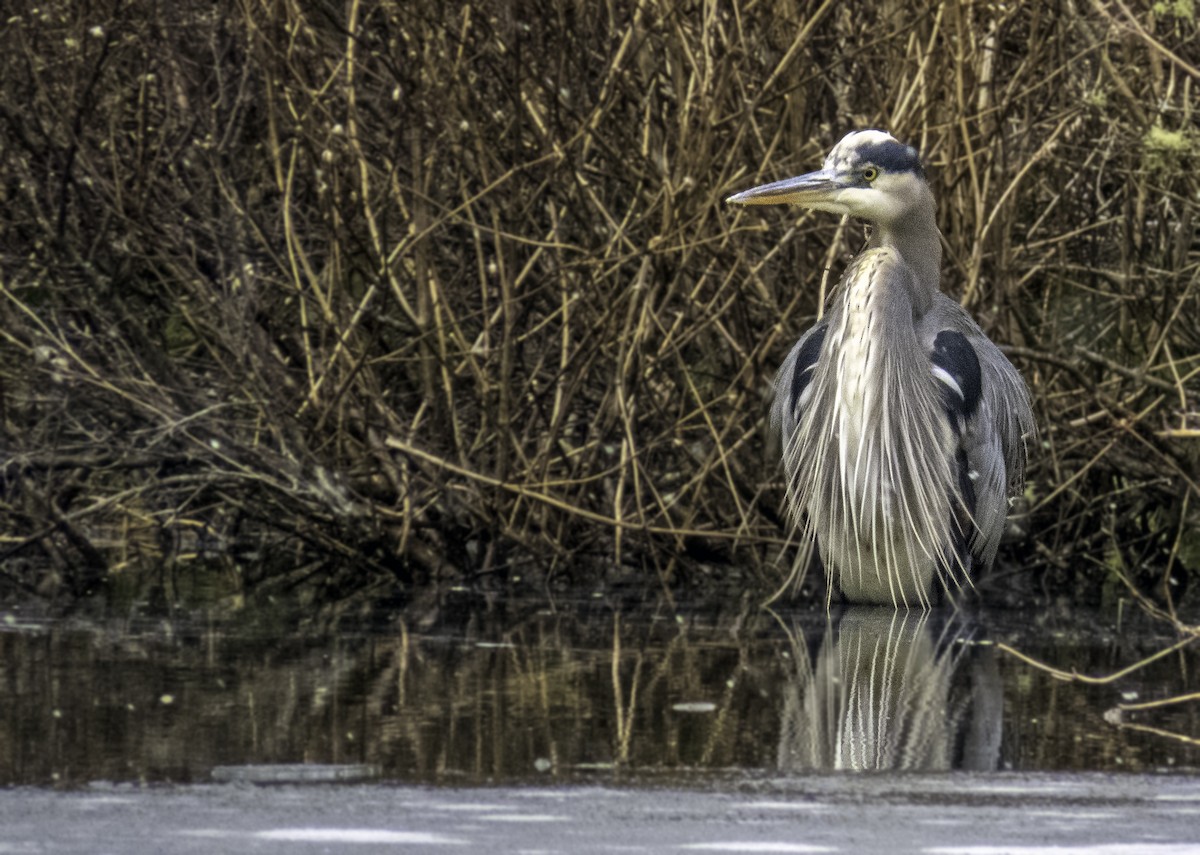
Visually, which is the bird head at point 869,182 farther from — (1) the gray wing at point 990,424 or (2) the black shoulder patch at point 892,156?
(1) the gray wing at point 990,424

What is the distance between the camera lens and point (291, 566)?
8.38 meters

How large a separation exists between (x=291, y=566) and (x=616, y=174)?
7.01ft

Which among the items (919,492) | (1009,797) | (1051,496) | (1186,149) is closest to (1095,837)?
(1009,797)

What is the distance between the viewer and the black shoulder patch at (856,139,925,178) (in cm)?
642

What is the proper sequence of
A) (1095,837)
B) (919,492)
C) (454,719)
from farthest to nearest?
(919,492) < (454,719) < (1095,837)

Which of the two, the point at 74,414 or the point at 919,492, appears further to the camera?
the point at 74,414

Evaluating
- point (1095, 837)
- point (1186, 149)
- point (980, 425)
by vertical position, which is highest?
point (1186, 149)

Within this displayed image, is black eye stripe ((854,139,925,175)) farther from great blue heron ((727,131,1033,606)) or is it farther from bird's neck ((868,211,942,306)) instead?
bird's neck ((868,211,942,306))

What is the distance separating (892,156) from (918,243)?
12.4 inches

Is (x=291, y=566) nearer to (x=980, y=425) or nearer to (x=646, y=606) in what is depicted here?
(x=646, y=606)

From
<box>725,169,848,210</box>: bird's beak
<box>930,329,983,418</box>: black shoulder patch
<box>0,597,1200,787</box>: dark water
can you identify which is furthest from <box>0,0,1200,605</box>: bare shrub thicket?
<box>930,329,983,418</box>: black shoulder patch

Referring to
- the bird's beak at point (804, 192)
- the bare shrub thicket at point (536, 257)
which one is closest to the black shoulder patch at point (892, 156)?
the bird's beak at point (804, 192)

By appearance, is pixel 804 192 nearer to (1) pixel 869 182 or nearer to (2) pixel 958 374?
(1) pixel 869 182

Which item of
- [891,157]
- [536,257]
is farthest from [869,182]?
[536,257]
